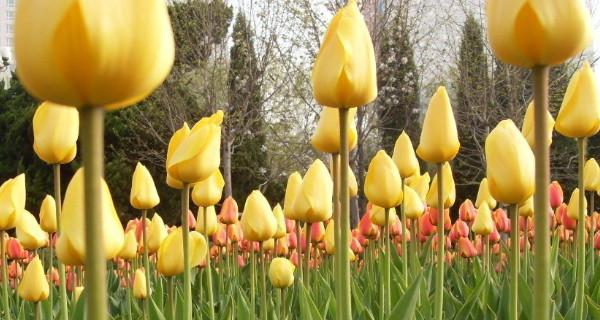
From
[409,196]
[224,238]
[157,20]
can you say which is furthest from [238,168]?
[157,20]

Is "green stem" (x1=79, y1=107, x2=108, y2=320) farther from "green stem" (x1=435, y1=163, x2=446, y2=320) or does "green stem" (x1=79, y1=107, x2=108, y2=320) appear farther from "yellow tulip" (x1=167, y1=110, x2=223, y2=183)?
"green stem" (x1=435, y1=163, x2=446, y2=320)

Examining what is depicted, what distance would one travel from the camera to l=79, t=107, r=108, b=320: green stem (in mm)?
564

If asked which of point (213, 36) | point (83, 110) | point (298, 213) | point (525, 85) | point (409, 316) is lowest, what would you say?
point (409, 316)

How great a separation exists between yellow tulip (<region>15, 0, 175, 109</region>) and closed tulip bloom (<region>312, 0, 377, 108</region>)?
0.69 metres

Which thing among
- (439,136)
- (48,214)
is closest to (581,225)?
(439,136)

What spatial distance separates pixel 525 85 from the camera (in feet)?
49.2

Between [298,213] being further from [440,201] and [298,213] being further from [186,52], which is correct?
[186,52]

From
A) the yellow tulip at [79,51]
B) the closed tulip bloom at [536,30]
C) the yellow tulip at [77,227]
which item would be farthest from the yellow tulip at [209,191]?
the yellow tulip at [79,51]

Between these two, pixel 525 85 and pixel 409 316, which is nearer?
pixel 409 316

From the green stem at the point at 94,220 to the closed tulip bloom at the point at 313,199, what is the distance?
159 centimetres

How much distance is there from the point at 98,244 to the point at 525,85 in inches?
598

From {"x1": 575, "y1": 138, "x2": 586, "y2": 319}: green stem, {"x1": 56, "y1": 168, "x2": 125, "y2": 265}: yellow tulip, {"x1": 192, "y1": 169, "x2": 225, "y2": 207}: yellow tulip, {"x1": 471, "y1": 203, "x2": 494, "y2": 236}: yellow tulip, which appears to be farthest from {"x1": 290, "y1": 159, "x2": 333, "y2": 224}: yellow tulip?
{"x1": 471, "y1": 203, "x2": 494, "y2": 236}: yellow tulip

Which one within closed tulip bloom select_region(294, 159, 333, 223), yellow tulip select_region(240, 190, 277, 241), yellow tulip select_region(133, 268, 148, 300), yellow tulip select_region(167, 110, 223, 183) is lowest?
yellow tulip select_region(133, 268, 148, 300)

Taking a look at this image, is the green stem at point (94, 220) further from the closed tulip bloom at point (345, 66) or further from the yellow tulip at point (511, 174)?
the yellow tulip at point (511, 174)
